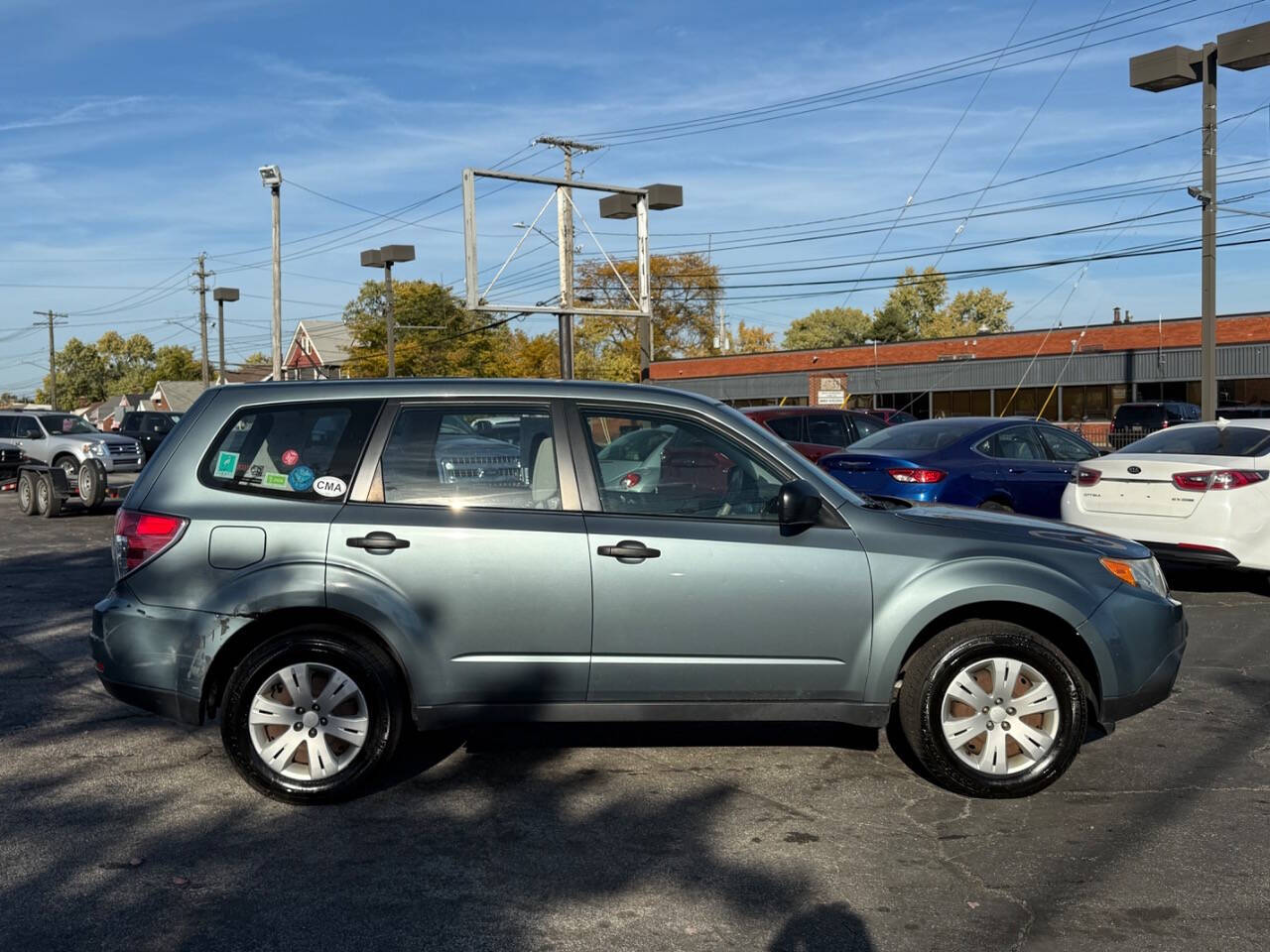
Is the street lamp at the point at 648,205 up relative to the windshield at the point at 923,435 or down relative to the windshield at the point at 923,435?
up

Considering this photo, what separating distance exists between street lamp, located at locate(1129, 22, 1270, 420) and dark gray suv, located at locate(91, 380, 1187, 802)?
17113 millimetres

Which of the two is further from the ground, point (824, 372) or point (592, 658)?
point (824, 372)

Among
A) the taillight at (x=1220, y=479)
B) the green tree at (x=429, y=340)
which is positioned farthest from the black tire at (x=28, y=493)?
the green tree at (x=429, y=340)

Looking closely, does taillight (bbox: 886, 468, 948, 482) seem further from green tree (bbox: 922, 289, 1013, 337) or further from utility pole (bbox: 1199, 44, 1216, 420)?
green tree (bbox: 922, 289, 1013, 337)

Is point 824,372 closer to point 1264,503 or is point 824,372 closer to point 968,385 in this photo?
point 968,385

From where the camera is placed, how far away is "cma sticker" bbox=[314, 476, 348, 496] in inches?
213

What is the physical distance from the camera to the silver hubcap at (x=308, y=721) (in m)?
5.29

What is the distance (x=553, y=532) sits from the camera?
5.30 m

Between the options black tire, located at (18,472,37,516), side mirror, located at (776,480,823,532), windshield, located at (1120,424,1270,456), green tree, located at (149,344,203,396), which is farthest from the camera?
green tree, located at (149,344,203,396)

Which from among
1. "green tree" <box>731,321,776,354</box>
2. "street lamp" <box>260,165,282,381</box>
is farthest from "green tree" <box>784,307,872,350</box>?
"street lamp" <box>260,165,282,381</box>

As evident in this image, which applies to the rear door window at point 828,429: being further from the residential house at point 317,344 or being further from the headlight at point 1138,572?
the residential house at point 317,344

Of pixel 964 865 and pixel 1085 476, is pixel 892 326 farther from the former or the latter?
pixel 964 865

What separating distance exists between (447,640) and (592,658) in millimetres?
627

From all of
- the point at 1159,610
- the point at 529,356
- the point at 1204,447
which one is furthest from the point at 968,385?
the point at 1159,610
